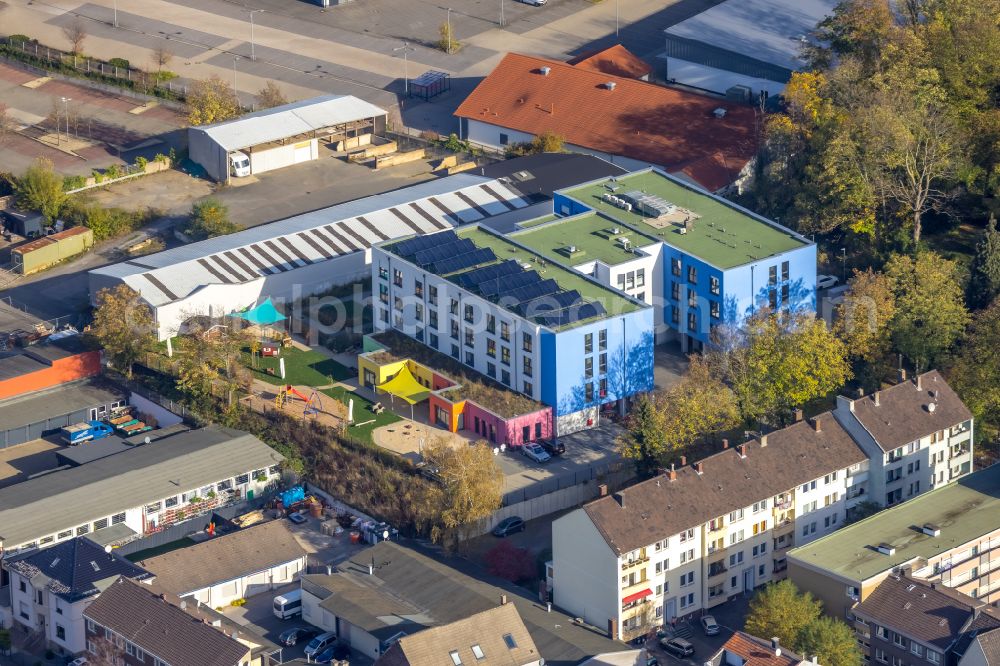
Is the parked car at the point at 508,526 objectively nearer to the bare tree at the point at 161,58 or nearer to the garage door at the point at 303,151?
the garage door at the point at 303,151

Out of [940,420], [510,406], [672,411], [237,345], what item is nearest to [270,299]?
[237,345]

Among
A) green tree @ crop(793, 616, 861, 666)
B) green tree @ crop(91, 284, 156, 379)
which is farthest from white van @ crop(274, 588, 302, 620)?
green tree @ crop(91, 284, 156, 379)

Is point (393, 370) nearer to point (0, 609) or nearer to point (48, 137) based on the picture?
point (0, 609)

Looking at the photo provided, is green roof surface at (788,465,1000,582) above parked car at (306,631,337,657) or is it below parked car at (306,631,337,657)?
above

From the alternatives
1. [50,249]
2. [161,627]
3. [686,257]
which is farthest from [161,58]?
[161,627]

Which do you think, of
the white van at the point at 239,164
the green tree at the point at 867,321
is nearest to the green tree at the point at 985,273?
the green tree at the point at 867,321

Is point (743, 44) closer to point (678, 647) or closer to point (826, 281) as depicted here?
point (826, 281)

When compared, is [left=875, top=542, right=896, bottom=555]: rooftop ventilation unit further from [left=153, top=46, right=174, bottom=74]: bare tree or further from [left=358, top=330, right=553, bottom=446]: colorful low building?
[left=153, top=46, right=174, bottom=74]: bare tree
